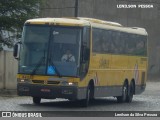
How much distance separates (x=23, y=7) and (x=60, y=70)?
1099 cm

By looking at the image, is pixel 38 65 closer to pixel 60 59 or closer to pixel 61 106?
pixel 60 59

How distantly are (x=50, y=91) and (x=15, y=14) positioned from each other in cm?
1119

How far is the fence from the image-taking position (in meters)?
35.0

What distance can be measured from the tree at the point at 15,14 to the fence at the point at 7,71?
1.46m

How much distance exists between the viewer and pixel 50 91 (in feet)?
75.9

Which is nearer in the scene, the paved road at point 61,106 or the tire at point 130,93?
the paved road at point 61,106

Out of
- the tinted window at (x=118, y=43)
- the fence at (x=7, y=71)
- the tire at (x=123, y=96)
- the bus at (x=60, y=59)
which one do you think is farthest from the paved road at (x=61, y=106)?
the fence at (x=7, y=71)

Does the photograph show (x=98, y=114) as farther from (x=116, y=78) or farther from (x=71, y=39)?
(x=116, y=78)

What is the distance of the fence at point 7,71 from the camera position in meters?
35.0

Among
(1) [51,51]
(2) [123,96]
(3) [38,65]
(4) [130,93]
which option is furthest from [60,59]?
(4) [130,93]

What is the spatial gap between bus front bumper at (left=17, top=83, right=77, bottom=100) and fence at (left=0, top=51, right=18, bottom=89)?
38.1 ft

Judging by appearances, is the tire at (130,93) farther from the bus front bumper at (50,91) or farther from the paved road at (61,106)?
the bus front bumper at (50,91)

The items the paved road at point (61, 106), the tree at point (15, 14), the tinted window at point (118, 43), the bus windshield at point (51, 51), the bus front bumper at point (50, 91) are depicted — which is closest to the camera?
the paved road at point (61, 106)

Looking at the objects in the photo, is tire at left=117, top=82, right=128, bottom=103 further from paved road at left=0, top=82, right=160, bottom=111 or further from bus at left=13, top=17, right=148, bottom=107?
bus at left=13, top=17, right=148, bottom=107
